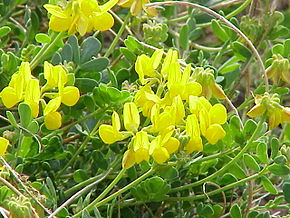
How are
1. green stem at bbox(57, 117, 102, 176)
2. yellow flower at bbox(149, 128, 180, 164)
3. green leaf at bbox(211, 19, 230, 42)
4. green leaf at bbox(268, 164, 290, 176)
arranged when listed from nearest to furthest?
yellow flower at bbox(149, 128, 180, 164) → green leaf at bbox(268, 164, 290, 176) → green stem at bbox(57, 117, 102, 176) → green leaf at bbox(211, 19, 230, 42)

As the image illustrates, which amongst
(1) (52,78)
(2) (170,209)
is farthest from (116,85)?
(2) (170,209)

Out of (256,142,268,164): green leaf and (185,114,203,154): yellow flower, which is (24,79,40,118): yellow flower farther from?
(256,142,268,164): green leaf

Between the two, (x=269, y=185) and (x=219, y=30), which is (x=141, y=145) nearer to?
(x=269, y=185)

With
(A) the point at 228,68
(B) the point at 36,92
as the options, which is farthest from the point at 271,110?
(A) the point at 228,68

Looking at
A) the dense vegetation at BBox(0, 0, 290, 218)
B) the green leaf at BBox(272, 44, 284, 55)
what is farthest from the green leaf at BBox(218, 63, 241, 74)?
the green leaf at BBox(272, 44, 284, 55)

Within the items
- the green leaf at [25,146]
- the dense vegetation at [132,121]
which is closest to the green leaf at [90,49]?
the dense vegetation at [132,121]

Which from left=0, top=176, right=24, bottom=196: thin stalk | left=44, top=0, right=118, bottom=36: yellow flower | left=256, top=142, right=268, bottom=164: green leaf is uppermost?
left=44, top=0, right=118, bottom=36: yellow flower

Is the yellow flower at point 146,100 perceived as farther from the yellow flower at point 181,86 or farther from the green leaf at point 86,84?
the green leaf at point 86,84

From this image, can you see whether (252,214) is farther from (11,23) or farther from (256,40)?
(11,23)
